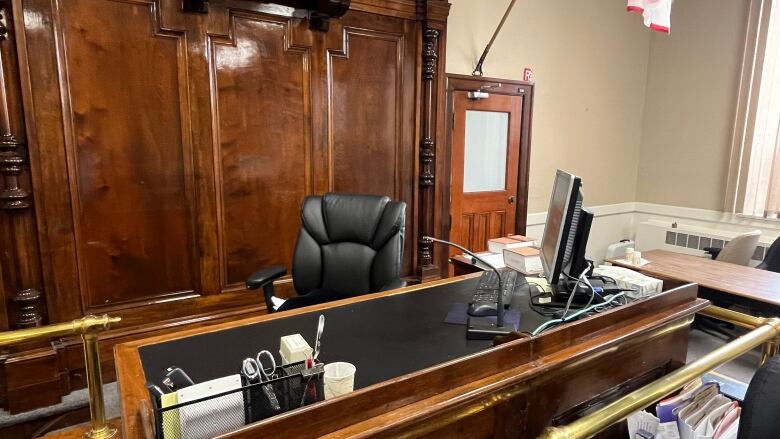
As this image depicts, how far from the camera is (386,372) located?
1120 millimetres

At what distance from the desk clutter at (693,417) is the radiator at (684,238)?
12.2 feet

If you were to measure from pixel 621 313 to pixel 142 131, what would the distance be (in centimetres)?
242

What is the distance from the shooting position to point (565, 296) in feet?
5.19

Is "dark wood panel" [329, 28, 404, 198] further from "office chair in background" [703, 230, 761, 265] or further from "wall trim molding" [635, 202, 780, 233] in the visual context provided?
"wall trim molding" [635, 202, 780, 233]

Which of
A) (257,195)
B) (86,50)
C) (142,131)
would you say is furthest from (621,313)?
(86,50)

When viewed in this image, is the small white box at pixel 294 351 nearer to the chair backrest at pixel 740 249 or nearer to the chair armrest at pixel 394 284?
the chair armrest at pixel 394 284

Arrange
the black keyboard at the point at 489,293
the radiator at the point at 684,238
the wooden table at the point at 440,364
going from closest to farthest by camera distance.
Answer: the wooden table at the point at 440,364
the black keyboard at the point at 489,293
the radiator at the point at 684,238

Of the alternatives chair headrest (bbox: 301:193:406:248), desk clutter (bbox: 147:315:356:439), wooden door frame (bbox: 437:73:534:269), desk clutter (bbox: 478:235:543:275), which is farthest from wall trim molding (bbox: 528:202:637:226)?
desk clutter (bbox: 147:315:356:439)

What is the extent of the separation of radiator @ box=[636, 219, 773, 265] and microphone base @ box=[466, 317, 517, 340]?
13.6 ft

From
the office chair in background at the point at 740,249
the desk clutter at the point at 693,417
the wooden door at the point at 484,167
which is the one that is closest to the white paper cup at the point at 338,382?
the desk clutter at the point at 693,417

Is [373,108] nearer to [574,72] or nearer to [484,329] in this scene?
[484,329]

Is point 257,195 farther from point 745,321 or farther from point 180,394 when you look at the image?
point 745,321

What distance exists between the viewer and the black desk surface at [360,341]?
1.16 m

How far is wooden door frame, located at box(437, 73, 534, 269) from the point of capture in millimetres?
3707
